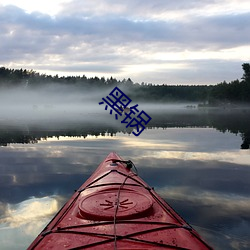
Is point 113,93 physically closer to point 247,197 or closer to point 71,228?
point 247,197

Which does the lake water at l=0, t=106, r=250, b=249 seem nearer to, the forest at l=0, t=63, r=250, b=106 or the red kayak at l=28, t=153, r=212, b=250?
the red kayak at l=28, t=153, r=212, b=250

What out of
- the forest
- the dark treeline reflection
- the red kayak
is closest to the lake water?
the red kayak

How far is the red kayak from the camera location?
4.26 metres

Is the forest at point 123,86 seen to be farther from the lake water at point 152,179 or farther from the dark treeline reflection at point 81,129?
the lake water at point 152,179

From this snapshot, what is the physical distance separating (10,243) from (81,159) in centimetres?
858

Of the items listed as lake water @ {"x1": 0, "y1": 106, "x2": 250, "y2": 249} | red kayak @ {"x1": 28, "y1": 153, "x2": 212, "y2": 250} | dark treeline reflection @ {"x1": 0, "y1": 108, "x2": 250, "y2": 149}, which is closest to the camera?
red kayak @ {"x1": 28, "y1": 153, "x2": 212, "y2": 250}

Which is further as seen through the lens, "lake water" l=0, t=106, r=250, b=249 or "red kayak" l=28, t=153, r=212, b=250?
"lake water" l=0, t=106, r=250, b=249

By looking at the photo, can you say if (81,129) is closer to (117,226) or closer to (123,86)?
(117,226)

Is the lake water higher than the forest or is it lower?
lower

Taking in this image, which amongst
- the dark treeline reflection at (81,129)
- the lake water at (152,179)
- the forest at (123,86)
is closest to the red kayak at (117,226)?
the lake water at (152,179)

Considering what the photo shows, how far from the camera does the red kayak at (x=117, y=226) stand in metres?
4.26

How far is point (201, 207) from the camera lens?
815 cm

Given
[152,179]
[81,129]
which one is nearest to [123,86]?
[81,129]

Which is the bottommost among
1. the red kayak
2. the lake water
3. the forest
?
the lake water
